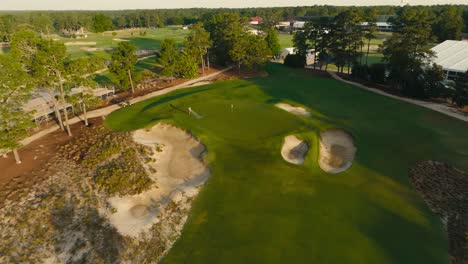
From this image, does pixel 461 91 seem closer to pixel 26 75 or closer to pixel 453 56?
pixel 453 56

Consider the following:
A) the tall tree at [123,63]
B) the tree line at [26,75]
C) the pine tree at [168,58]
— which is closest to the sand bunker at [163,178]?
the tree line at [26,75]

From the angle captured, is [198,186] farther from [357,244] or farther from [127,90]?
[127,90]

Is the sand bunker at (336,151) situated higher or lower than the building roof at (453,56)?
lower

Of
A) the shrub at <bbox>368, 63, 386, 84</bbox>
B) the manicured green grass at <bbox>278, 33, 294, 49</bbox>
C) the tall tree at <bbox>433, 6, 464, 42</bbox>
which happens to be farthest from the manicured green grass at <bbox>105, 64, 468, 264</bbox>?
the tall tree at <bbox>433, 6, 464, 42</bbox>

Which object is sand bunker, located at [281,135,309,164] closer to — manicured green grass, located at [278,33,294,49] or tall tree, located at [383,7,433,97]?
tall tree, located at [383,7,433,97]

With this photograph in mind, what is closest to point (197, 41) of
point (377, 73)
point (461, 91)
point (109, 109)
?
point (109, 109)

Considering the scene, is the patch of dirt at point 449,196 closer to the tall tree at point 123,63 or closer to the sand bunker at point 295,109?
the sand bunker at point 295,109
